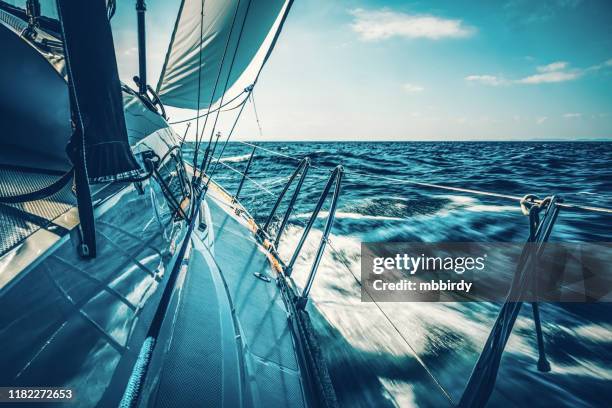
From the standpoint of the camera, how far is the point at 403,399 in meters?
1.90

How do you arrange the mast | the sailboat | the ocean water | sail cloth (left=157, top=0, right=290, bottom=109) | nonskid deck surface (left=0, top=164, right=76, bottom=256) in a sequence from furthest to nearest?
1. sail cloth (left=157, top=0, right=290, bottom=109)
2. the mast
3. the ocean water
4. nonskid deck surface (left=0, top=164, right=76, bottom=256)
5. the sailboat

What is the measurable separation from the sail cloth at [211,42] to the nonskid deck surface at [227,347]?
2473 mm

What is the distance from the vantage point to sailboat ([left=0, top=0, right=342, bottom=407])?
2.66 feet

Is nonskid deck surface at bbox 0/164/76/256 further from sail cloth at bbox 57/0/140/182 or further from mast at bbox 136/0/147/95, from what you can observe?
mast at bbox 136/0/147/95

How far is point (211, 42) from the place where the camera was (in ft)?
11.7

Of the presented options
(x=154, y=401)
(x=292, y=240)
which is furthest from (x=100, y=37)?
(x=292, y=240)

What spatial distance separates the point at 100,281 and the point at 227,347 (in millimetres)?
572
